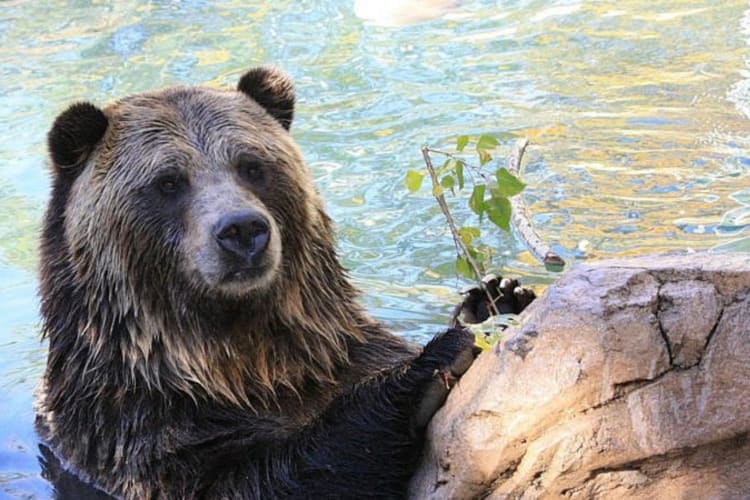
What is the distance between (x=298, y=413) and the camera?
539cm

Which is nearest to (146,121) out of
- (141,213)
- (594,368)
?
(141,213)

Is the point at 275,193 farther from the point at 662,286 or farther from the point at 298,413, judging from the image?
the point at 662,286

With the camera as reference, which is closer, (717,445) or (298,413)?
(717,445)

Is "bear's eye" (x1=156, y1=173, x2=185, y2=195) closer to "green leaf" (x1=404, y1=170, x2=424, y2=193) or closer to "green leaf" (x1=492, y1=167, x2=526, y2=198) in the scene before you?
"green leaf" (x1=404, y1=170, x2=424, y2=193)

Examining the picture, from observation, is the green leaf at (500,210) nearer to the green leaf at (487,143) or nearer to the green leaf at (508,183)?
the green leaf at (508,183)

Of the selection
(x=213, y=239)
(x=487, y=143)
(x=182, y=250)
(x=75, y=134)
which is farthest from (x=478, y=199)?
(x=75, y=134)

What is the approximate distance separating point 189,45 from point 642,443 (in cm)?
1168

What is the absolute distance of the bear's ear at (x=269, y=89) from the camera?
5.87 meters

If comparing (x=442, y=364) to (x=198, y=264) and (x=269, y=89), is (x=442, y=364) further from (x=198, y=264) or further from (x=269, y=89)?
(x=269, y=89)

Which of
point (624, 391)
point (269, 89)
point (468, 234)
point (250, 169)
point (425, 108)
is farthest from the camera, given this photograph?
point (425, 108)

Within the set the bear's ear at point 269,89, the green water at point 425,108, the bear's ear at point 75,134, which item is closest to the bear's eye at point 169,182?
the bear's ear at point 75,134

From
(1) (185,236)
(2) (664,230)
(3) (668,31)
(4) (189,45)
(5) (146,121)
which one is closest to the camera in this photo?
(1) (185,236)

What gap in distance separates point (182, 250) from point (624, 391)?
209cm

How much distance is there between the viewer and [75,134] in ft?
17.7
